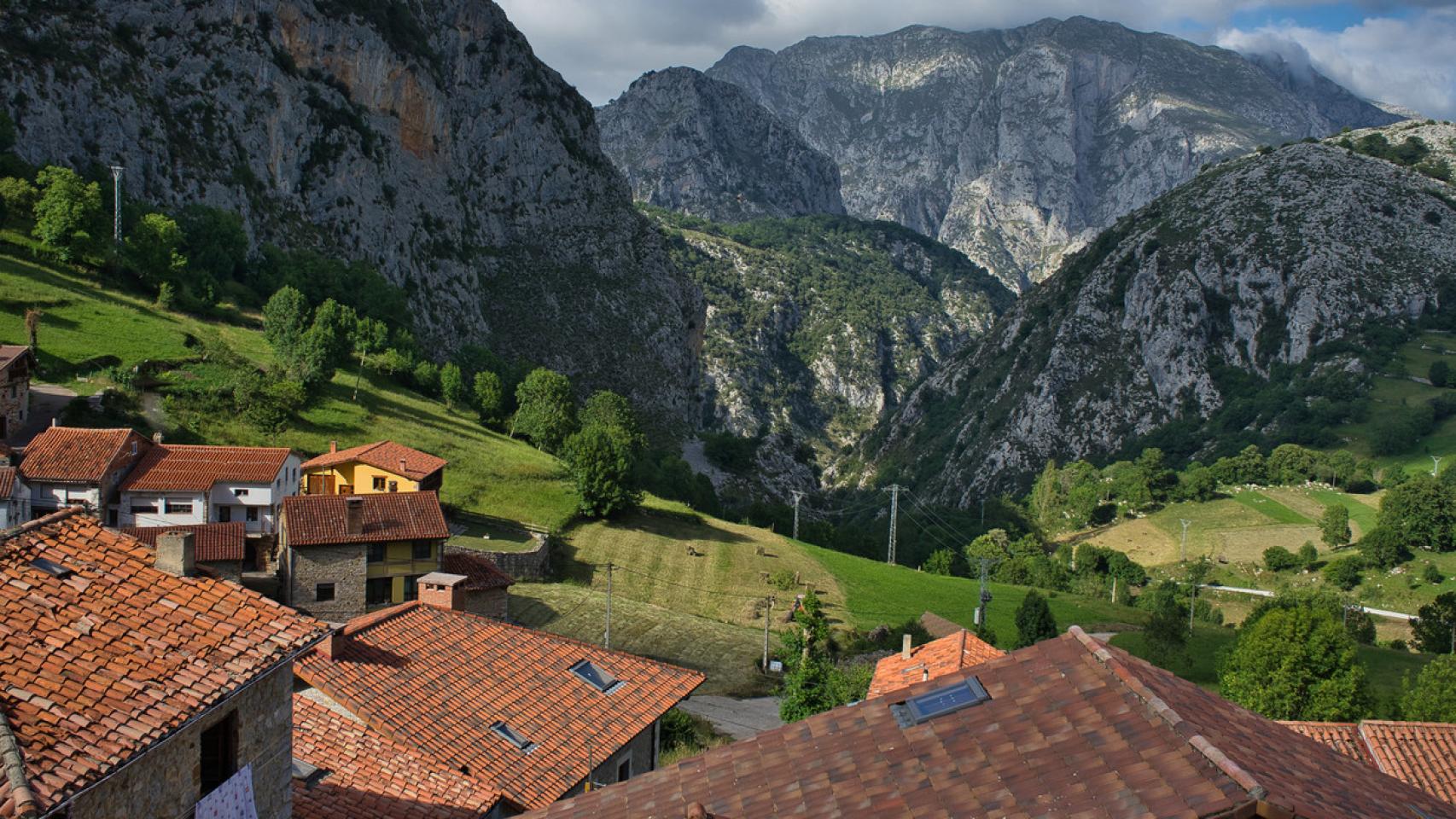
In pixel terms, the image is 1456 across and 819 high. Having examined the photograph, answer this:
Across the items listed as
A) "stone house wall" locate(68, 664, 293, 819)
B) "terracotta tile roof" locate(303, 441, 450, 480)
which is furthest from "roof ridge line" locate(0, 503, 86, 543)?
"terracotta tile roof" locate(303, 441, 450, 480)

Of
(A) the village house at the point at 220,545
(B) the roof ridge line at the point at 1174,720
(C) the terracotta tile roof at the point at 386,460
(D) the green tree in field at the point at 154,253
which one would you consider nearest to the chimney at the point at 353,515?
(A) the village house at the point at 220,545

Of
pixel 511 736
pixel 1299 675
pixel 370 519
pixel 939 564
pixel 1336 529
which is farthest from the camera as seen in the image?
pixel 1336 529

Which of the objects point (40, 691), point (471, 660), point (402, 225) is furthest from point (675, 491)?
point (40, 691)

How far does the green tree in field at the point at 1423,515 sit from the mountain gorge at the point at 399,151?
3296 inches

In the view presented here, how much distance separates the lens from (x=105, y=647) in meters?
10.2

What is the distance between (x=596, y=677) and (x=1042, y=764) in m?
18.0

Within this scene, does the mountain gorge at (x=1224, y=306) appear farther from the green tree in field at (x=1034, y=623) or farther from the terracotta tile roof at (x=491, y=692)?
the terracotta tile roof at (x=491, y=692)

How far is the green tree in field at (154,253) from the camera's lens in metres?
79.6

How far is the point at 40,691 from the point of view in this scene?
9.22 meters

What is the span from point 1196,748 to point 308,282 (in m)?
99.1

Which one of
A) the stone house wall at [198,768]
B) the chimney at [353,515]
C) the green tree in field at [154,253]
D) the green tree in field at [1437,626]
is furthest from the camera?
the green tree in field at [154,253]

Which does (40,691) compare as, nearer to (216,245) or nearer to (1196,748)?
(1196,748)

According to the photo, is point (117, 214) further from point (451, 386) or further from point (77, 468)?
point (77, 468)

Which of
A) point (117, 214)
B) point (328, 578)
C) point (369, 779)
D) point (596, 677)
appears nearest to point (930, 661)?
point (596, 677)
